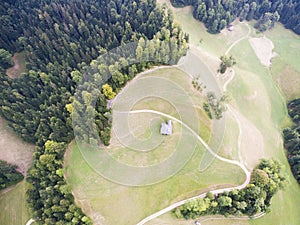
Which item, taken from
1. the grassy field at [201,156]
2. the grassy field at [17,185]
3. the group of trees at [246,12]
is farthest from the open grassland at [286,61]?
the grassy field at [17,185]

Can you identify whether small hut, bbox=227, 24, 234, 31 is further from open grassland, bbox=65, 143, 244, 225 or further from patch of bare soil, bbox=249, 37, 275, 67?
open grassland, bbox=65, 143, 244, 225

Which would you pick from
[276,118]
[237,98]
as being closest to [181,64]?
[237,98]

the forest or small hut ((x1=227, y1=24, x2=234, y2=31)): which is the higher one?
the forest

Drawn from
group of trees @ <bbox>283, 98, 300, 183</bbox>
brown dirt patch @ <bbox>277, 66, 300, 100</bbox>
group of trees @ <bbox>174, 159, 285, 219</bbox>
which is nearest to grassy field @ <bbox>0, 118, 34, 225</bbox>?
group of trees @ <bbox>174, 159, 285, 219</bbox>

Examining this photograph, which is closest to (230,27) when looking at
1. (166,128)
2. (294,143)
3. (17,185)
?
(294,143)

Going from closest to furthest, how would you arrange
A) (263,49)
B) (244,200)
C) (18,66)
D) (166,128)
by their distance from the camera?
(244,200) < (166,128) < (18,66) < (263,49)

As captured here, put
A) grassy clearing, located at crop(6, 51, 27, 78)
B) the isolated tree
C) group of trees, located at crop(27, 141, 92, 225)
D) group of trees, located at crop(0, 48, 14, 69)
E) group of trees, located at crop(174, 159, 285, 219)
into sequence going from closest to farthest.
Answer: group of trees, located at crop(27, 141, 92, 225), group of trees, located at crop(174, 159, 285, 219), the isolated tree, group of trees, located at crop(0, 48, 14, 69), grassy clearing, located at crop(6, 51, 27, 78)

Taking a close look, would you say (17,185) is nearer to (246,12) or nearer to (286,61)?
(286,61)
